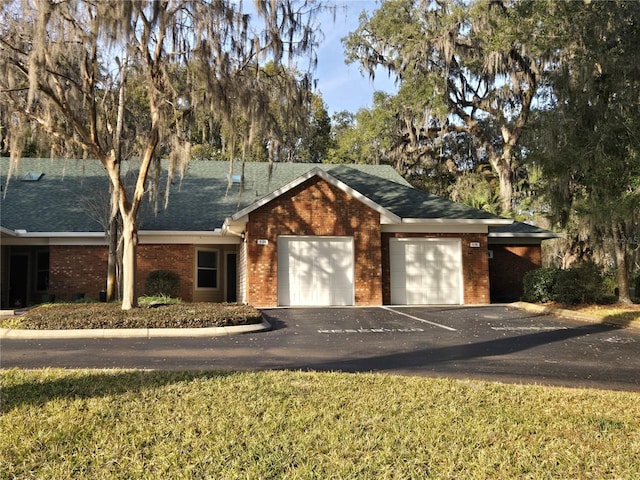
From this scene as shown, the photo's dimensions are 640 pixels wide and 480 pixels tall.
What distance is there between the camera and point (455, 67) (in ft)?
97.1

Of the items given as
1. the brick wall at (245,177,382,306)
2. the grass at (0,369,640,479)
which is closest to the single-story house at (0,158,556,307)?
the brick wall at (245,177,382,306)

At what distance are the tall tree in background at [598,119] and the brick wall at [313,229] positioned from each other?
231 inches

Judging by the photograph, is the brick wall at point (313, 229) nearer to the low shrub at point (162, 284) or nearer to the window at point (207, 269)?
the low shrub at point (162, 284)

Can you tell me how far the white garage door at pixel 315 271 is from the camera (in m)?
18.6

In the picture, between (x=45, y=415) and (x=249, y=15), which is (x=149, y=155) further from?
(x=45, y=415)

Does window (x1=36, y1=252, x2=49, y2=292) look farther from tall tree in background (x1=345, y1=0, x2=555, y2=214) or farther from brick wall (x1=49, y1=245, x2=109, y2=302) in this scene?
tall tree in background (x1=345, y1=0, x2=555, y2=214)

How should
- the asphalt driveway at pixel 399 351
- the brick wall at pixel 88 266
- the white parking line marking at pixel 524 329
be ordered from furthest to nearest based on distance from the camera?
the brick wall at pixel 88 266 < the white parking line marking at pixel 524 329 < the asphalt driveway at pixel 399 351

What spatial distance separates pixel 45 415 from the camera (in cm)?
503

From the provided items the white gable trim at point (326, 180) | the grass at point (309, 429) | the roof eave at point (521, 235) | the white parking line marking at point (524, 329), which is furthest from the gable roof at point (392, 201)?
the grass at point (309, 429)

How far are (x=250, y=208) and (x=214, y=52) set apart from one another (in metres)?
6.17

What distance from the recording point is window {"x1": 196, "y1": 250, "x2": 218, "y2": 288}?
70.5 ft

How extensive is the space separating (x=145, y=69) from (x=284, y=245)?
24.2 feet

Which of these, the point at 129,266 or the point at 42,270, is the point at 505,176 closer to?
the point at 129,266

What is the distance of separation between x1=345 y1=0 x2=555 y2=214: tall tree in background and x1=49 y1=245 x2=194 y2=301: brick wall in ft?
55.2
